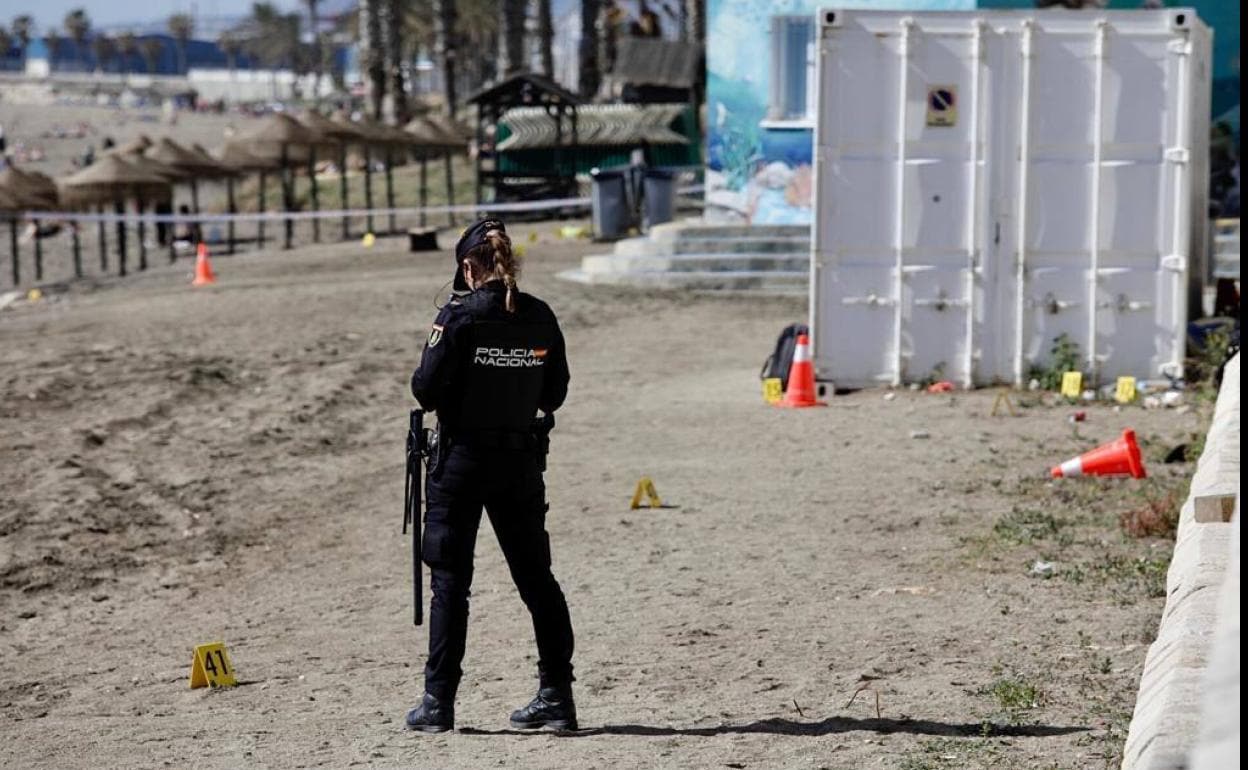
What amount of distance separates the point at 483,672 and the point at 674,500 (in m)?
3.83

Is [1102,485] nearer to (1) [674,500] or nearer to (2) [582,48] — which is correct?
(1) [674,500]

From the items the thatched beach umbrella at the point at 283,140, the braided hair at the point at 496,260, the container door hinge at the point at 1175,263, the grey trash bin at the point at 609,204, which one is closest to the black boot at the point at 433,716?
the braided hair at the point at 496,260

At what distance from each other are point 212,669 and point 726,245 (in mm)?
17762

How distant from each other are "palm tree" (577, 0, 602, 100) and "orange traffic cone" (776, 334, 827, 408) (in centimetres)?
4417

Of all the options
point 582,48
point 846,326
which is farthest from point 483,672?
point 582,48

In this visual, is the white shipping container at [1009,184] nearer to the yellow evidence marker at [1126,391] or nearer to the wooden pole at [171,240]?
the yellow evidence marker at [1126,391]

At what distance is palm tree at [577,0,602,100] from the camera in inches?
2320

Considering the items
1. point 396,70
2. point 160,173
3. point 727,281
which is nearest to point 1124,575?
point 727,281

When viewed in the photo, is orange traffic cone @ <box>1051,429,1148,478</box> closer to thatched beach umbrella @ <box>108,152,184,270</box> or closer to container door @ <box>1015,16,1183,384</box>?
container door @ <box>1015,16,1183,384</box>

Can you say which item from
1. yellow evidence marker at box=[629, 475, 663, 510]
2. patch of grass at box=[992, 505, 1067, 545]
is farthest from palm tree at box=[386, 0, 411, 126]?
patch of grass at box=[992, 505, 1067, 545]

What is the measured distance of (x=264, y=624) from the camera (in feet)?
30.1

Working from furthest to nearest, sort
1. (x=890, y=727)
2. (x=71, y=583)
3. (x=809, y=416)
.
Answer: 1. (x=809, y=416)
2. (x=71, y=583)
3. (x=890, y=727)

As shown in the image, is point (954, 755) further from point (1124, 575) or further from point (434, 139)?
point (434, 139)

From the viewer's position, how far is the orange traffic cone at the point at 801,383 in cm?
1497
